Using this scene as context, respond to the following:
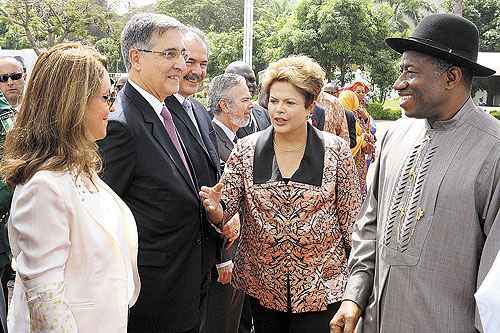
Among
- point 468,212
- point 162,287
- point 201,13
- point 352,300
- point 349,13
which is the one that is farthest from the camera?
point 201,13

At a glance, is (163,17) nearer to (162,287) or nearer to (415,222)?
(162,287)

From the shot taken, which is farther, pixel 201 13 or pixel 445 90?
pixel 201 13

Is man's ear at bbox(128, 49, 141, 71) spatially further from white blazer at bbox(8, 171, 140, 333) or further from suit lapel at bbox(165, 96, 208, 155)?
white blazer at bbox(8, 171, 140, 333)

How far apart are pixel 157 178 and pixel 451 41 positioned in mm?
1450

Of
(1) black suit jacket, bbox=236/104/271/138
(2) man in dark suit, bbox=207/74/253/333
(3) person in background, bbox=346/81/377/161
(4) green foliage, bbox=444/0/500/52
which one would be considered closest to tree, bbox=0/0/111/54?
(3) person in background, bbox=346/81/377/161

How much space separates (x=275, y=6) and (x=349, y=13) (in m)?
33.5

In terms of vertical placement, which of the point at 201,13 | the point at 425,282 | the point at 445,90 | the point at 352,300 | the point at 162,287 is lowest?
the point at 201,13

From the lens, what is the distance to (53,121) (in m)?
2.12

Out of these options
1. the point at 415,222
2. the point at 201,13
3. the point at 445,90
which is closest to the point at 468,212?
the point at 415,222

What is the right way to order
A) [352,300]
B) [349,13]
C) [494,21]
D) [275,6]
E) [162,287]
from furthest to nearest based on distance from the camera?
[275,6] → [494,21] → [349,13] → [162,287] → [352,300]

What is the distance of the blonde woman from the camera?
1.98m

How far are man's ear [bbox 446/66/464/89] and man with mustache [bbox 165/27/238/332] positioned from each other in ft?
4.67

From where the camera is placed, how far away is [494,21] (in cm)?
4575

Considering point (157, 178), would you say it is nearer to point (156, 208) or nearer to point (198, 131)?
point (156, 208)
